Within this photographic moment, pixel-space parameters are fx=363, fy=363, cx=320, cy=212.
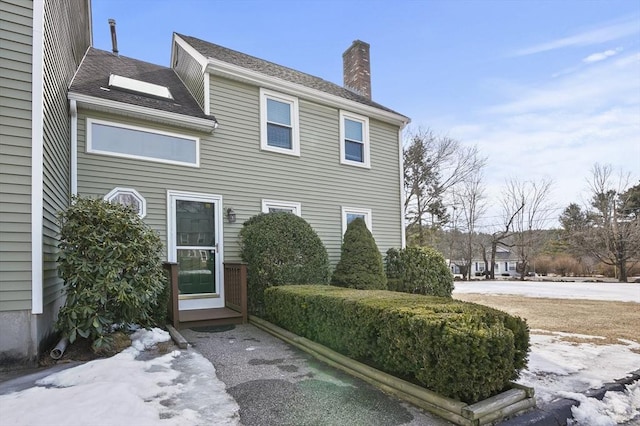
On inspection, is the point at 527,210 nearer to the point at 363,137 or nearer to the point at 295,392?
the point at 363,137

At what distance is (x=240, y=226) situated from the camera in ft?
24.6

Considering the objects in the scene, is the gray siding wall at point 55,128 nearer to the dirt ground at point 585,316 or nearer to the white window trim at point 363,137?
the white window trim at point 363,137

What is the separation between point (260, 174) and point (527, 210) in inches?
1008

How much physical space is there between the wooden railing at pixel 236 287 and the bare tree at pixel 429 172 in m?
17.9

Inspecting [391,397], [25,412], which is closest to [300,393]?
[391,397]

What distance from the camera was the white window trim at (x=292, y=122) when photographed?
8141mm

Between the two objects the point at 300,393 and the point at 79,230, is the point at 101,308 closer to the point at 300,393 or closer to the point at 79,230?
the point at 79,230

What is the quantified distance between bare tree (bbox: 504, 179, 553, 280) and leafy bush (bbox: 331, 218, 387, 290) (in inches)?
889

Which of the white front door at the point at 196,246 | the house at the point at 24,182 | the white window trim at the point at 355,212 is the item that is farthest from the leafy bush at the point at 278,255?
the house at the point at 24,182

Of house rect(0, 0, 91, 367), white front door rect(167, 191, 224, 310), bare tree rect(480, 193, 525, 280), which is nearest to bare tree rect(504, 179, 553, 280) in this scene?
bare tree rect(480, 193, 525, 280)

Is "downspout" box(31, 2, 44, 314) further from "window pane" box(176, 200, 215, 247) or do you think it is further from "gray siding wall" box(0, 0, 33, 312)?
"window pane" box(176, 200, 215, 247)

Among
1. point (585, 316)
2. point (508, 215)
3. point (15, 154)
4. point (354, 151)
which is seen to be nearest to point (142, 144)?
point (15, 154)

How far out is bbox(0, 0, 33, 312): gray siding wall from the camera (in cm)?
374

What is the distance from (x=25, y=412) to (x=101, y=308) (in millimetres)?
1809
